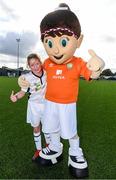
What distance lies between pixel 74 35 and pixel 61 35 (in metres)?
0.18

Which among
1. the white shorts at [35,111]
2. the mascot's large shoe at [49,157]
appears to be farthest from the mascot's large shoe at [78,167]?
the white shorts at [35,111]

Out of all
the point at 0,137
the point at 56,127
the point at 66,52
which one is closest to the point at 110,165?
the point at 56,127

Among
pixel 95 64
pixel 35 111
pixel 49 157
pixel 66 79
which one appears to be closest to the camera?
pixel 95 64

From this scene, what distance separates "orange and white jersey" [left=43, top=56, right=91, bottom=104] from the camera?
5133 millimetres

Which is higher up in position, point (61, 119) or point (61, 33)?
point (61, 33)

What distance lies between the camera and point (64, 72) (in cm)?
516

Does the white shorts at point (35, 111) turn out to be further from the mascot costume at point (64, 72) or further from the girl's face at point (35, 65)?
the girl's face at point (35, 65)

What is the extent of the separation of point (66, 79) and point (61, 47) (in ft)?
1.43

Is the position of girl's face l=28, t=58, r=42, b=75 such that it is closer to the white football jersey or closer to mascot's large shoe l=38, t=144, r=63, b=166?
the white football jersey

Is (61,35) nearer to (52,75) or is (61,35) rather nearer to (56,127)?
(52,75)

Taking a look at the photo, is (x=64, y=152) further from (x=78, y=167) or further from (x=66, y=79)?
(x=66, y=79)

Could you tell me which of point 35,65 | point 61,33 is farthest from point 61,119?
point 61,33

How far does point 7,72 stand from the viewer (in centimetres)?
7788

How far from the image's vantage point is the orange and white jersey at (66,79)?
→ 5.13 metres
